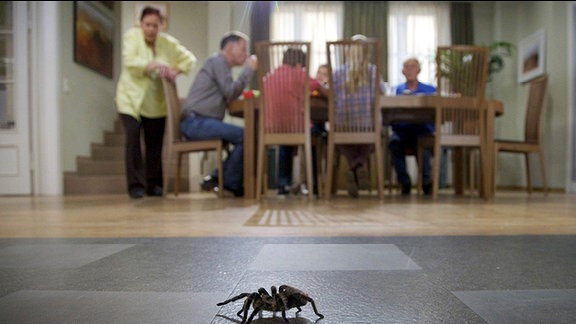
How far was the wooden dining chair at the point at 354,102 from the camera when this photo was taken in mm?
3156

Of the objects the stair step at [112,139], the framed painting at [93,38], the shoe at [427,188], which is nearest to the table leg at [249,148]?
the shoe at [427,188]

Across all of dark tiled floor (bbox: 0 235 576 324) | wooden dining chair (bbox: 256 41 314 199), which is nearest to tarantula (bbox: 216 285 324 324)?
dark tiled floor (bbox: 0 235 576 324)

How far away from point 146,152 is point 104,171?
1.80 metres

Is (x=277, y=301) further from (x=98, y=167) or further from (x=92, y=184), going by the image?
(x=98, y=167)

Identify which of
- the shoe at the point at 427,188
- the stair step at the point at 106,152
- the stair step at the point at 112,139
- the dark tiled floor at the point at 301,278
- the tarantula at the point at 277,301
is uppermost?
the stair step at the point at 112,139

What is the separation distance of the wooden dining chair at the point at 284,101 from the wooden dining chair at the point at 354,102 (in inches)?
6.5

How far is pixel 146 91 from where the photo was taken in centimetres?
361

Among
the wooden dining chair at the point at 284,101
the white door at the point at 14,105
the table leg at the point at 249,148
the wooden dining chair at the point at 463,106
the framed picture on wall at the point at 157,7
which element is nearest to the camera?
the wooden dining chair at the point at 284,101

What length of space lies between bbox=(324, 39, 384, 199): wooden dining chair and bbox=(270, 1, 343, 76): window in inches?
147

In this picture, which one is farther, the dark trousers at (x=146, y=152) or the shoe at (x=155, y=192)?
the shoe at (x=155, y=192)

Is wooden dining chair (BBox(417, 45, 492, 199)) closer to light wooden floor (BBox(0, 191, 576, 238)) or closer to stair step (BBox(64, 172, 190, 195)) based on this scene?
light wooden floor (BBox(0, 191, 576, 238))

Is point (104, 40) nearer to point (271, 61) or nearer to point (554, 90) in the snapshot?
point (271, 61)

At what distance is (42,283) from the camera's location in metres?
0.83

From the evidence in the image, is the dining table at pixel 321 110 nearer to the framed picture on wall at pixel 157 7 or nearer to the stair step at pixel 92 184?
the stair step at pixel 92 184
